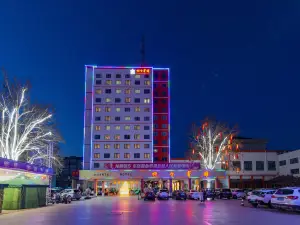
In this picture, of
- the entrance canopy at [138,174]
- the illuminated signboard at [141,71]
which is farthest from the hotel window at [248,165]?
the illuminated signboard at [141,71]

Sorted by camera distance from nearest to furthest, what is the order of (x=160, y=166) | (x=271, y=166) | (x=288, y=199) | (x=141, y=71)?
(x=288, y=199) < (x=160, y=166) < (x=271, y=166) < (x=141, y=71)

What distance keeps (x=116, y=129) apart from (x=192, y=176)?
91.7ft

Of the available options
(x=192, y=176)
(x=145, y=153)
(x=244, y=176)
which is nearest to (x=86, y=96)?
(x=145, y=153)

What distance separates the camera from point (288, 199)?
2517 cm

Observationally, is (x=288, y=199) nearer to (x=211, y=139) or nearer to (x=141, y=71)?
(x=211, y=139)

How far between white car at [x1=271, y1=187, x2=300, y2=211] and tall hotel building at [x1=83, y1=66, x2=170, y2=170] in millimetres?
65454

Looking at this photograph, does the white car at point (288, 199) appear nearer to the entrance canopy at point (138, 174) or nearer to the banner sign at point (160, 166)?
the entrance canopy at point (138, 174)

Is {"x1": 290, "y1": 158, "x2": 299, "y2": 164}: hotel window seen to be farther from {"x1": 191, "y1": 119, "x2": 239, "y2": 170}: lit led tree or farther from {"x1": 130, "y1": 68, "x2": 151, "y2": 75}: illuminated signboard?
{"x1": 130, "y1": 68, "x2": 151, "y2": 75}: illuminated signboard

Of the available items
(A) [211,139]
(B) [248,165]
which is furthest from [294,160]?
(A) [211,139]

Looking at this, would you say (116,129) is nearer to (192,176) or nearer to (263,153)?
(192,176)

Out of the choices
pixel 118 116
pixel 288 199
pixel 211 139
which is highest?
pixel 118 116

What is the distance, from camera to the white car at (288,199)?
24.4 metres

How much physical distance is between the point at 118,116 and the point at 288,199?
70728mm

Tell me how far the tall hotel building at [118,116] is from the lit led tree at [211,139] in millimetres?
24224
